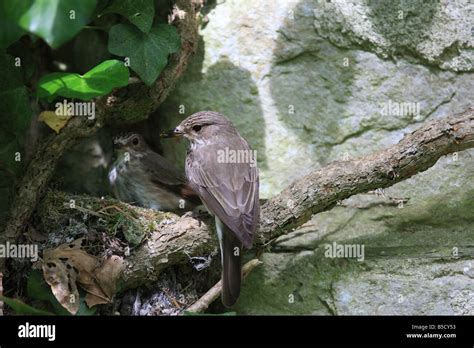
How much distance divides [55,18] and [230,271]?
210 centimetres

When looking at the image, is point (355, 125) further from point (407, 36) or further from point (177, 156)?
point (177, 156)

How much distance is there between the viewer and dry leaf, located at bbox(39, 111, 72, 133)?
5.63m

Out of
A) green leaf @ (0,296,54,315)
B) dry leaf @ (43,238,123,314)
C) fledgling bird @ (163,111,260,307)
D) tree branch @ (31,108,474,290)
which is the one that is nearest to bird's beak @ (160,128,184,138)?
fledgling bird @ (163,111,260,307)

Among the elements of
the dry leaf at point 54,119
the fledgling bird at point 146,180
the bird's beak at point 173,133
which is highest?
the dry leaf at point 54,119

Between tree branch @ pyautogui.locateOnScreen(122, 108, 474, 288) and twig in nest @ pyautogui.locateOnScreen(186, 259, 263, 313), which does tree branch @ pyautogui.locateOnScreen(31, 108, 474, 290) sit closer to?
tree branch @ pyautogui.locateOnScreen(122, 108, 474, 288)

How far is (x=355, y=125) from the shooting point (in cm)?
612

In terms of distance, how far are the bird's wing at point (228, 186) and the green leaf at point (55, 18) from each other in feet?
5.47

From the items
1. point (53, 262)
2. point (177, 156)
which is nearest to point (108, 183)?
point (177, 156)

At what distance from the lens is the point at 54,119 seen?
5.65 meters

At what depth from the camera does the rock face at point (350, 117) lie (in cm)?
564

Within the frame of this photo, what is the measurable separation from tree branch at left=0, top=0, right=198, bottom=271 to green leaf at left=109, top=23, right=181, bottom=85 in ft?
0.88

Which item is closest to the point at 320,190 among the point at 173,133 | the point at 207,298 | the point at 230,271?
the point at 230,271

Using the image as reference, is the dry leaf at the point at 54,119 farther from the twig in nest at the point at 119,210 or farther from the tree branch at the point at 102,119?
the twig in nest at the point at 119,210

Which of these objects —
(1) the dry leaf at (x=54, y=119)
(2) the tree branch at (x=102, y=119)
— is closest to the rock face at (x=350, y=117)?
(2) the tree branch at (x=102, y=119)
